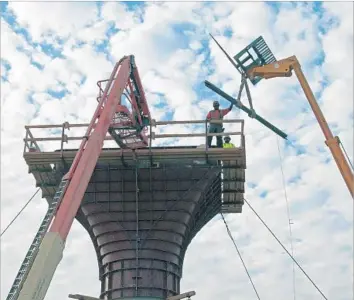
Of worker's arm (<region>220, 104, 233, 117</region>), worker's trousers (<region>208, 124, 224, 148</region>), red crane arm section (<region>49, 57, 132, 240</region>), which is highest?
worker's arm (<region>220, 104, 233, 117</region>)

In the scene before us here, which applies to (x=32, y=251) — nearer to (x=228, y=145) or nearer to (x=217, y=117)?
(x=228, y=145)

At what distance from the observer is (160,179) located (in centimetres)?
2381

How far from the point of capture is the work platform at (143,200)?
2284 centimetres

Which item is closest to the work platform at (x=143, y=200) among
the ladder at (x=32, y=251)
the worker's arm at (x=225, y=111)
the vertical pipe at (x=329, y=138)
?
the worker's arm at (x=225, y=111)

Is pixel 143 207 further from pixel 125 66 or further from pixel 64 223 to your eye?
pixel 64 223

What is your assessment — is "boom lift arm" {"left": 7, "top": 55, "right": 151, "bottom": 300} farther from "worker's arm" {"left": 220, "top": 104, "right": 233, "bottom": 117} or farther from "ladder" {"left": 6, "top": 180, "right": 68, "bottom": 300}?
"worker's arm" {"left": 220, "top": 104, "right": 233, "bottom": 117}

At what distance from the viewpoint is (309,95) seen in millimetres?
25734

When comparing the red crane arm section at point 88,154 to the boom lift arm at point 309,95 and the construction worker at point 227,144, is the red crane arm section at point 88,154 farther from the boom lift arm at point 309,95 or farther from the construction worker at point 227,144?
the boom lift arm at point 309,95

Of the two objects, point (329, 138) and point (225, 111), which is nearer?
point (329, 138)

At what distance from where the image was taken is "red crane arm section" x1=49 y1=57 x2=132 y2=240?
16.0 meters

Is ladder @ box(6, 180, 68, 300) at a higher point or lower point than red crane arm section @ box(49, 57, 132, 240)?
lower

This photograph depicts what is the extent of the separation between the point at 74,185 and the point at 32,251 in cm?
233

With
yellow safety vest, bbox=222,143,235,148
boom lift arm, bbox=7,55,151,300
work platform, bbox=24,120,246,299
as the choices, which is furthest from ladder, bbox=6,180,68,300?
yellow safety vest, bbox=222,143,235,148

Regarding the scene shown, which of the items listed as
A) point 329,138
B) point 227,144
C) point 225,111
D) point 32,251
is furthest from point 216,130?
point 32,251
